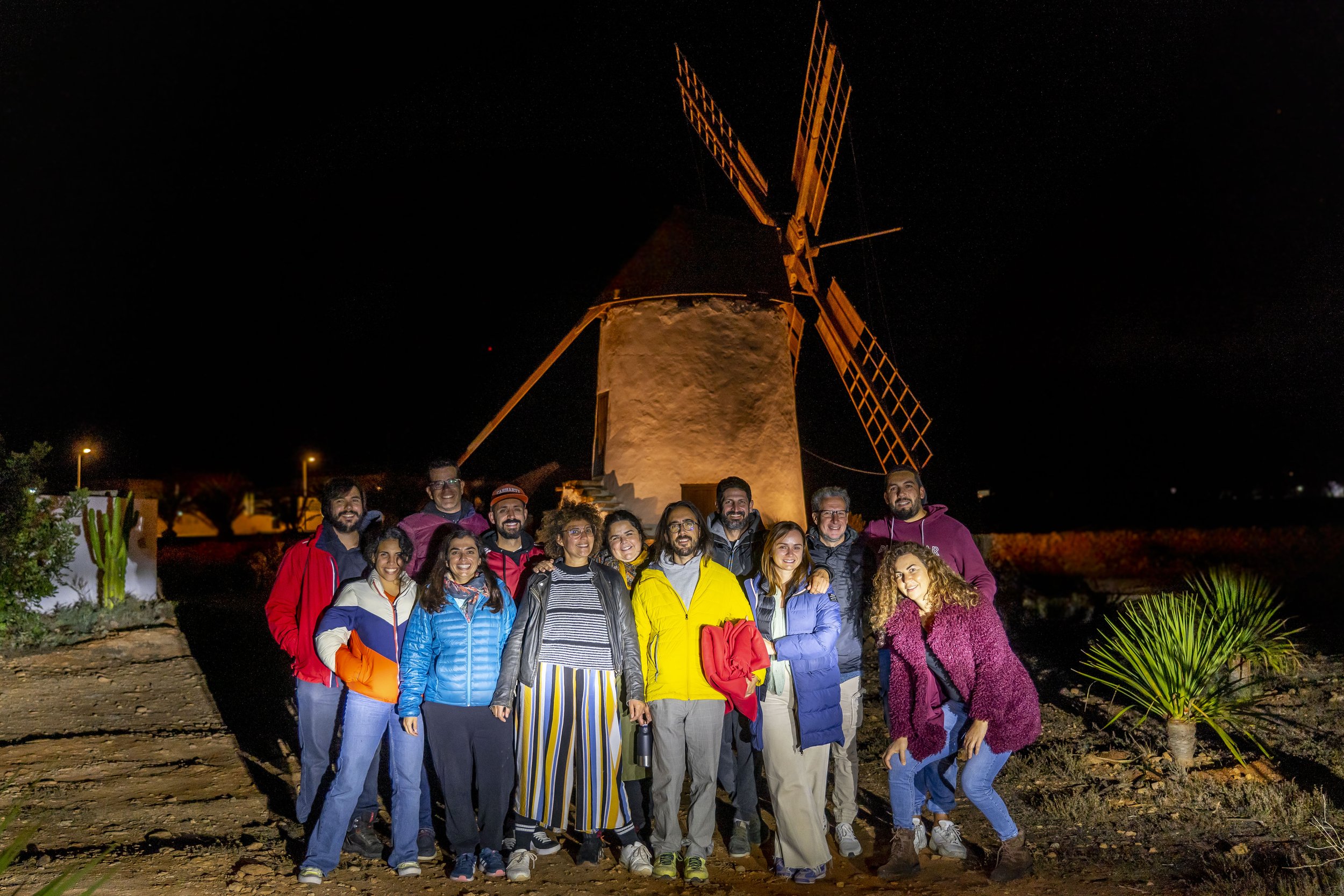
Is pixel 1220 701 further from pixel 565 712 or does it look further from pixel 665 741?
pixel 565 712

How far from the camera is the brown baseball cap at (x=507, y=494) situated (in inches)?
196

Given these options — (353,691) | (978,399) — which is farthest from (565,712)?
(978,399)

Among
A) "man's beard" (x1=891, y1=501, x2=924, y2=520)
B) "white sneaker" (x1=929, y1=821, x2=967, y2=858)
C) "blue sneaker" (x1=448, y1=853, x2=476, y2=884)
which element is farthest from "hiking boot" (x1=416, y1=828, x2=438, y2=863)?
"man's beard" (x1=891, y1=501, x2=924, y2=520)

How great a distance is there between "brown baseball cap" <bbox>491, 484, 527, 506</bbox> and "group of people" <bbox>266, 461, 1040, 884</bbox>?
0.50 meters

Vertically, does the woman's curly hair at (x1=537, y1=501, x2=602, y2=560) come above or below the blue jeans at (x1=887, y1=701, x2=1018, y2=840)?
above

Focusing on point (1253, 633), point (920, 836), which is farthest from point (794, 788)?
point (1253, 633)

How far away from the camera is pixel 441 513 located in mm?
5391

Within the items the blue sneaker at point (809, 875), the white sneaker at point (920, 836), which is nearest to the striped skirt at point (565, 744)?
the blue sneaker at point (809, 875)

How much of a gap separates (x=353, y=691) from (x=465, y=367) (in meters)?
22.0

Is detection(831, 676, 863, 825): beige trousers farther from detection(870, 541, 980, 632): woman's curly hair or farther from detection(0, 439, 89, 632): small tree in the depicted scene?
detection(0, 439, 89, 632): small tree

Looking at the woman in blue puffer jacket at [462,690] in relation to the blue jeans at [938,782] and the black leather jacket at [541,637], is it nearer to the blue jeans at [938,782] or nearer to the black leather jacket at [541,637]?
the black leather jacket at [541,637]

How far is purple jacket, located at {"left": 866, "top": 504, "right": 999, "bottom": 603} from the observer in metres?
4.93

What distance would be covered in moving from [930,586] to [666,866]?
1.72 meters

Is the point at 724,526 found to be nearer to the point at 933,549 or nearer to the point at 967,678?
the point at 933,549
